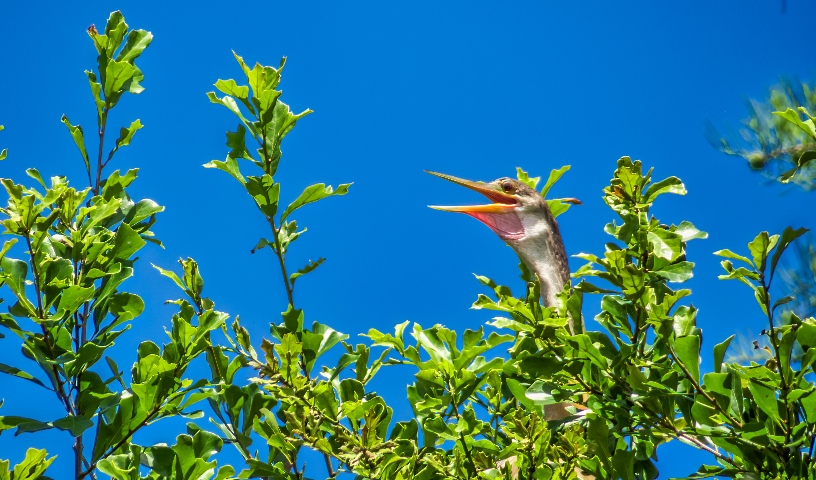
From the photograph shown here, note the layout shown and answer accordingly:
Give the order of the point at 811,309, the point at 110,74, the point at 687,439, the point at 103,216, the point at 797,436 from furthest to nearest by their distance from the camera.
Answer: the point at 811,309, the point at 110,74, the point at 103,216, the point at 687,439, the point at 797,436

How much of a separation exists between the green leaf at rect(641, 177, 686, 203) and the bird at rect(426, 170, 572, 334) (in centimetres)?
148

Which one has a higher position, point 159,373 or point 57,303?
point 57,303

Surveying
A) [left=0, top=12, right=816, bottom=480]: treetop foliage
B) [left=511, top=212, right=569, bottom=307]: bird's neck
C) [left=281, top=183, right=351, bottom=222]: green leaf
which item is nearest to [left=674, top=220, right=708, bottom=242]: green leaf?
[left=0, top=12, right=816, bottom=480]: treetop foliage

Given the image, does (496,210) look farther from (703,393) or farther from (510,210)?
(703,393)

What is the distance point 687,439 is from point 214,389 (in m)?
1.20

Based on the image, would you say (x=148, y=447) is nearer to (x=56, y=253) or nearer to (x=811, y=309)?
(x=56, y=253)

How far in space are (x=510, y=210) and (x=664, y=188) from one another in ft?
5.88

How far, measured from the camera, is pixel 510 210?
3732 millimetres

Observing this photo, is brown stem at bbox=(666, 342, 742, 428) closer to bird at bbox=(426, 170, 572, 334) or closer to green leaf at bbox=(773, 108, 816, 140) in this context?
green leaf at bbox=(773, 108, 816, 140)

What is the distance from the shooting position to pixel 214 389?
87.0 inches

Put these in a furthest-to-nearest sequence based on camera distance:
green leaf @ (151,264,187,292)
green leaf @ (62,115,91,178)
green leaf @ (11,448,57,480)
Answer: green leaf @ (62,115,91,178), green leaf @ (151,264,187,292), green leaf @ (11,448,57,480)

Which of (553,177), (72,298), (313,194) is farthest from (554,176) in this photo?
(72,298)

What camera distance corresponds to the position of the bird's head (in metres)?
3.61

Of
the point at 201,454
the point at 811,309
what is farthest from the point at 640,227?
the point at 811,309
